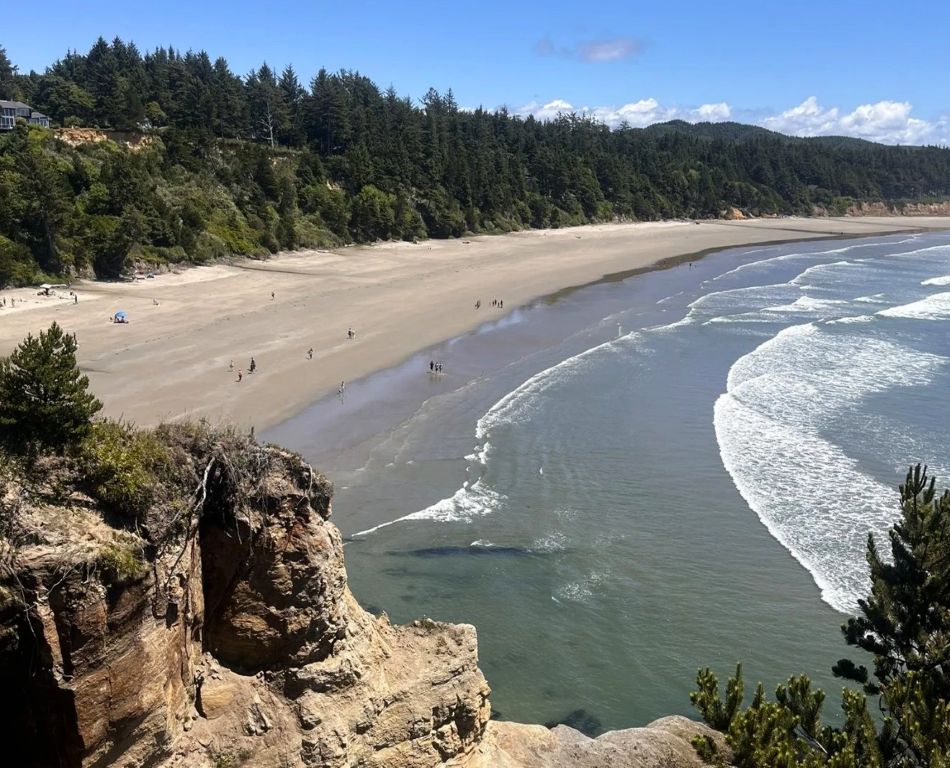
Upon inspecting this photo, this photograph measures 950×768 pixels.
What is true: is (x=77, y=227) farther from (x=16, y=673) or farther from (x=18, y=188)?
(x=16, y=673)

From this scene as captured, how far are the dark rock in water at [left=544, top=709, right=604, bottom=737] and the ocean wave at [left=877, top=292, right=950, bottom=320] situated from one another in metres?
45.9

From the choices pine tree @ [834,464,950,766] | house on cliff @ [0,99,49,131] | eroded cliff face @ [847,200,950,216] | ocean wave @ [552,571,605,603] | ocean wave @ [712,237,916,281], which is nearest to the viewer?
pine tree @ [834,464,950,766]

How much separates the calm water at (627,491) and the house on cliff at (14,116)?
47.6m

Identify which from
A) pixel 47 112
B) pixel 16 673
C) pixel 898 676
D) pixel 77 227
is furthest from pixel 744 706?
pixel 47 112

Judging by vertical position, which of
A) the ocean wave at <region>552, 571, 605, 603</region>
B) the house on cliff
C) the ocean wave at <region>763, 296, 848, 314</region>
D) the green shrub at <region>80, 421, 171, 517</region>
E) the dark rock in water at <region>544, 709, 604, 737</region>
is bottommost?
the dark rock in water at <region>544, 709, 604, 737</region>

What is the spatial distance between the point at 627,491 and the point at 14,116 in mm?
66022

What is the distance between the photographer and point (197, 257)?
5641cm

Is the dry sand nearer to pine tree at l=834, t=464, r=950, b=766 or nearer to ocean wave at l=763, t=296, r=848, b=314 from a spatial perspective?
pine tree at l=834, t=464, r=950, b=766

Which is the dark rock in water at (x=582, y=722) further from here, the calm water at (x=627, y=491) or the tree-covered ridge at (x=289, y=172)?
the tree-covered ridge at (x=289, y=172)

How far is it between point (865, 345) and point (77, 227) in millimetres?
45649

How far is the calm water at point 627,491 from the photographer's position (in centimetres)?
1603

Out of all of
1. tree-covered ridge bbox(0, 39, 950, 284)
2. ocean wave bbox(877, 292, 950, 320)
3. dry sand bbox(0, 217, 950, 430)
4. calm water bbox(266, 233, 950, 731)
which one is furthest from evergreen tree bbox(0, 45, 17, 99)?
ocean wave bbox(877, 292, 950, 320)

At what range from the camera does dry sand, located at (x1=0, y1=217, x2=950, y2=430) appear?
1184 inches

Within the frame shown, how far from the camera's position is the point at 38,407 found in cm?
642
